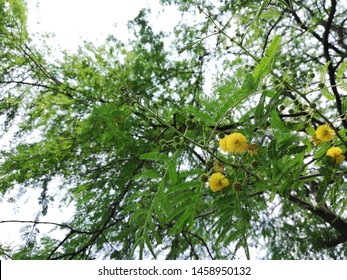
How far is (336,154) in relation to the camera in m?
1.48

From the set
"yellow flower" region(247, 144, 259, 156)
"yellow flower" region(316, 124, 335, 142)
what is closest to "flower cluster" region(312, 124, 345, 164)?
"yellow flower" region(316, 124, 335, 142)

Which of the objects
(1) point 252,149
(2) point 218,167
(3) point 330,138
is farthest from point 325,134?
(2) point 218,167

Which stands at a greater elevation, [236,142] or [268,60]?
[268,60]

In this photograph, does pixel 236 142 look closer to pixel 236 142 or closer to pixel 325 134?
pixel 236 142

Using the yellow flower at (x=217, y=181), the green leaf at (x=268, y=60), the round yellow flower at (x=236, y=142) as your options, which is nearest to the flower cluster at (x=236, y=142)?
the round yellow flower at (x=236, y=142)

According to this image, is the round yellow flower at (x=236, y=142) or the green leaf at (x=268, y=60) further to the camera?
the round yellow flower at (x=236, y=142)

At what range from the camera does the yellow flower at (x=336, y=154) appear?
1472 mm

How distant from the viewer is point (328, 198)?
5.31 feet

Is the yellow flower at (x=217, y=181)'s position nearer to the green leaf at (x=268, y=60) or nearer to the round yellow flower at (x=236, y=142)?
the round yellow flower at (x=236, y=142)

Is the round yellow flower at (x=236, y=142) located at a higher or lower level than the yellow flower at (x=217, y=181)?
higher

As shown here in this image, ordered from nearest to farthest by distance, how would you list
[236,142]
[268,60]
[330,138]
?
[268,60] < [236,142] < [330,138]

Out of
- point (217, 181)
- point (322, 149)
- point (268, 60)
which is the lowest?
point (217, 181)

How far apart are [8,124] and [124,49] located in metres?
1.68

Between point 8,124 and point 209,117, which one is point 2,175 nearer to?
point 8,124
